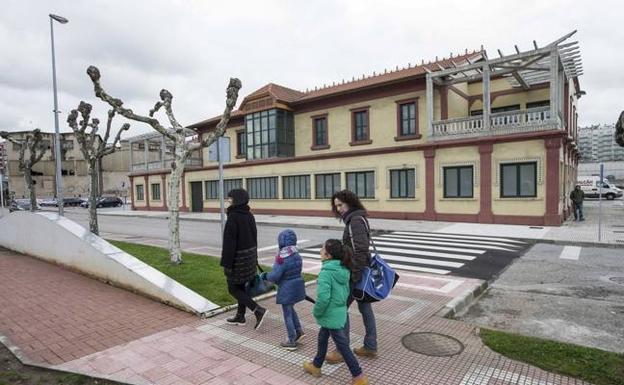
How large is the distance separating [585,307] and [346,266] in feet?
16.0

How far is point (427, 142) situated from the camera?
2030 centimetres

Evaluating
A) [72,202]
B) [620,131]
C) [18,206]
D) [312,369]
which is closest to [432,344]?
[312,369]

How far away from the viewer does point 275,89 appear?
92.8 ft

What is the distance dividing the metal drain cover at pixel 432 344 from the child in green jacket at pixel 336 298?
1104 millimetres

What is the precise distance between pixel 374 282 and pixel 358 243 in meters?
0.46

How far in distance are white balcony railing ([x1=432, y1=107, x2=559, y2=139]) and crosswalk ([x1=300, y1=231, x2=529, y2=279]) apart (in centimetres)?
620

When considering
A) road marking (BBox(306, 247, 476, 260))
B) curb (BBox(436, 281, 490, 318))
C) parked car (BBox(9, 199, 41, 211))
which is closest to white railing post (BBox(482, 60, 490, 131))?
road marking (BBox(306, 247, 476, 260))

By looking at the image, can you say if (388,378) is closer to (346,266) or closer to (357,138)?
(346,266)

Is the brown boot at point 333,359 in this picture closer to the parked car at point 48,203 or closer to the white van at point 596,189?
the white van at point 596,189

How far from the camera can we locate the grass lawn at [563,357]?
12.4 ft

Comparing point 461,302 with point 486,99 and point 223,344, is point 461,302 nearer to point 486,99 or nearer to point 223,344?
point 223,344

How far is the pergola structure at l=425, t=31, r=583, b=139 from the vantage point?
16766mm

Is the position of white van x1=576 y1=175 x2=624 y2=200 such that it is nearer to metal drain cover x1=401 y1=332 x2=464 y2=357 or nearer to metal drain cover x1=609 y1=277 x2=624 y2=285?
metal drain cover x1=609 y1=277 x2=624 y2=285

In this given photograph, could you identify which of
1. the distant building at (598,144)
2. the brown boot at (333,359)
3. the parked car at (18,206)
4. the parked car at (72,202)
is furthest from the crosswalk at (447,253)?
the distant building at (598,144)
